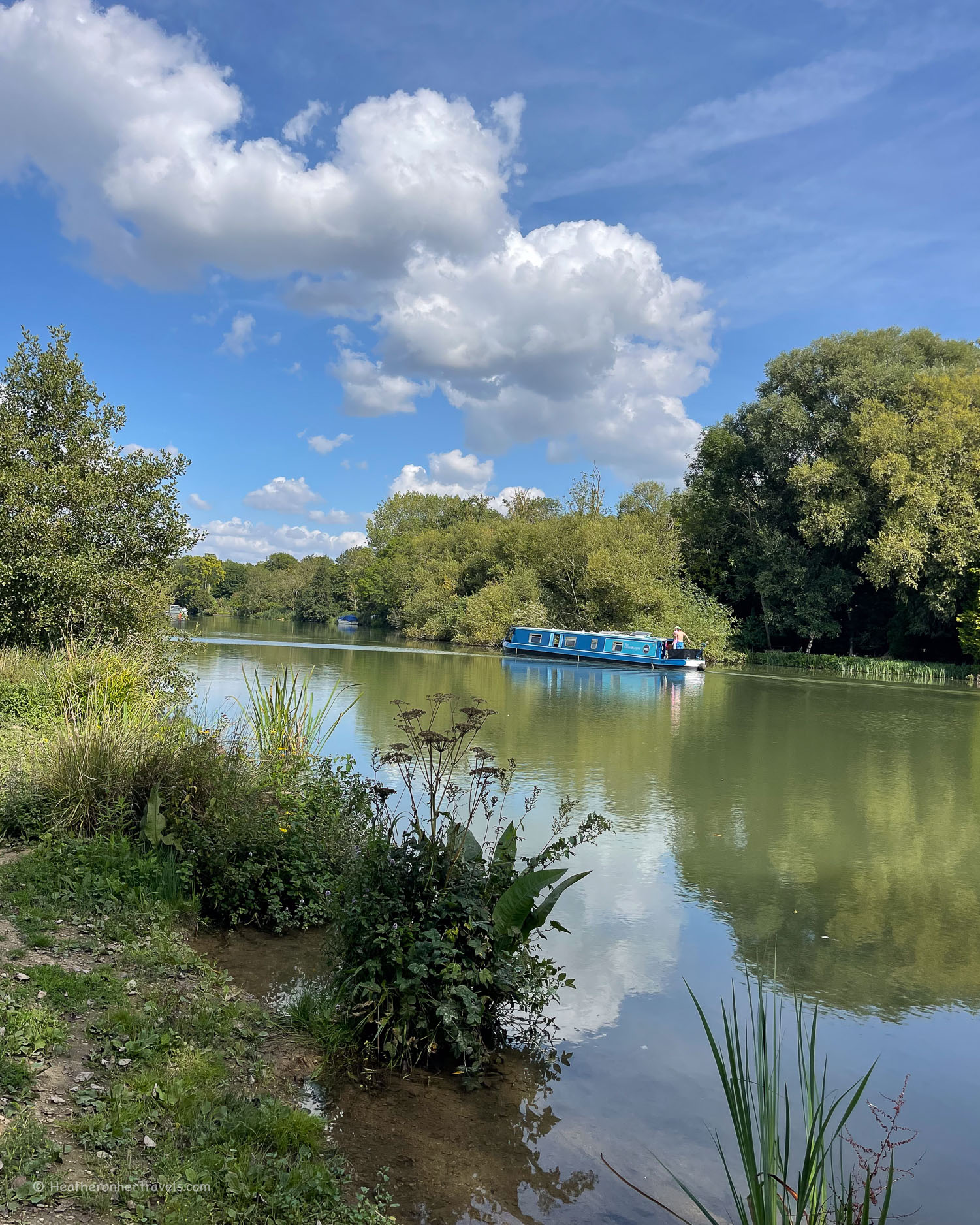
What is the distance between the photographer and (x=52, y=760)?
6234 mm

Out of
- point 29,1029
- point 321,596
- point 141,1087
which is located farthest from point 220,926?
point 321,596

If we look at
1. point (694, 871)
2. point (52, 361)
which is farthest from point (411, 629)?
point (694, 871)

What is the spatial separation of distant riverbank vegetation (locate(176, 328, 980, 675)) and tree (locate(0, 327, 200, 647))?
22095 mm

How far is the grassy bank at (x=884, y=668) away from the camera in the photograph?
105 feet

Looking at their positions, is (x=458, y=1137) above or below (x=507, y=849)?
below

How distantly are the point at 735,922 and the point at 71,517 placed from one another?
10539 millimetres

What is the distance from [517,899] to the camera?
4.05 m

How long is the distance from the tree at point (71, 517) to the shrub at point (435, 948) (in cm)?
912

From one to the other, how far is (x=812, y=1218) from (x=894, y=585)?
120 feet

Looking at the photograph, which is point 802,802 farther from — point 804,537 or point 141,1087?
point 804,537

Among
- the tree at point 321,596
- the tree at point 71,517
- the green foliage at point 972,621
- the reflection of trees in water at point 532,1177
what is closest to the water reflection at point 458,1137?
the reflection of trees in water at point 532,1177

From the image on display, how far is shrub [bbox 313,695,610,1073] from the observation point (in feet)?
12.8

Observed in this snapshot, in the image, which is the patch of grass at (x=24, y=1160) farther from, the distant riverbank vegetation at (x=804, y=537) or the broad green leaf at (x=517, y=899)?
the distant riverbank vegetation at (x=804, y=537)

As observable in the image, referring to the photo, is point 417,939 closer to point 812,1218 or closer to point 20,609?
point 812,1218
